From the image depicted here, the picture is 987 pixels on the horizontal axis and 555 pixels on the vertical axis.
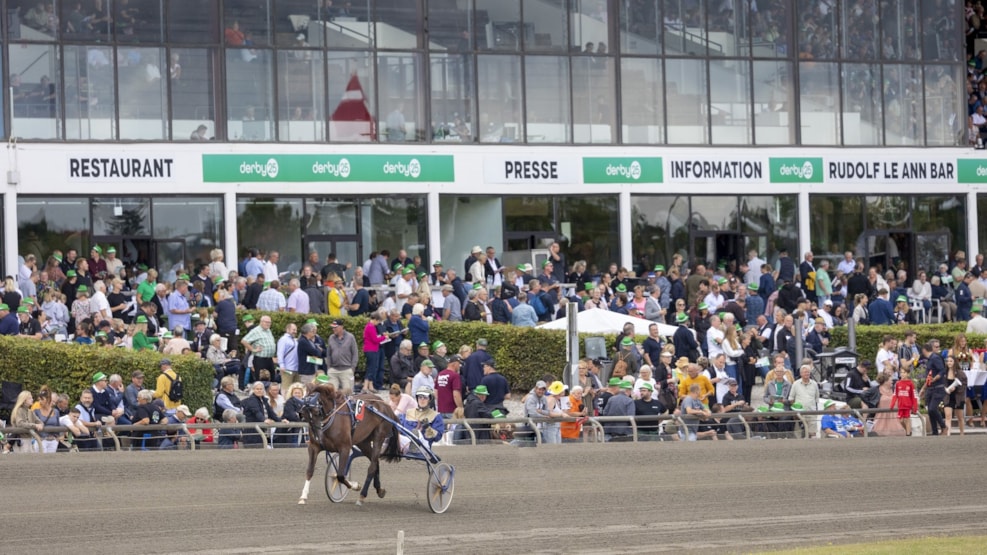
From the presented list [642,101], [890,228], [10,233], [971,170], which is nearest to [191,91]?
[10,233]

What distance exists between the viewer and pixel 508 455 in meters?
19.8

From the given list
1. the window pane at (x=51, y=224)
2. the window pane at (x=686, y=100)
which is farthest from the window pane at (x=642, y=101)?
the window pane at (x=51, y=224)

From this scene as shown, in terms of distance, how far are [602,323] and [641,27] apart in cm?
1262

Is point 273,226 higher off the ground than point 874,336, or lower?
higher

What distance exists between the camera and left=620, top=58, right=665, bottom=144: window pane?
37656 millimetres

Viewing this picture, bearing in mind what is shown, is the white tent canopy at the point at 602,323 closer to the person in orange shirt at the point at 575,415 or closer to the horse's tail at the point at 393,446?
the person in orange shirt at the point at 575,415

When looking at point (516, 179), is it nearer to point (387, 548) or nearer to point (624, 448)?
point (624, 448)

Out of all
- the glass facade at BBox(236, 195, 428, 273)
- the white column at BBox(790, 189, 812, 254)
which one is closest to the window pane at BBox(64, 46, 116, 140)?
the glass facade at BBox(236, 195, 428, 273)

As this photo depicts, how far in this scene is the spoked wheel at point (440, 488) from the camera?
54.1 ft

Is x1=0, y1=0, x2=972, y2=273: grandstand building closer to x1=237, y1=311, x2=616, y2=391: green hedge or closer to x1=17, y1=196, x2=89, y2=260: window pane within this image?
x1=17, y1=196, x2=89, y2=260: window pane

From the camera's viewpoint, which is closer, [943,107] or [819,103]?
[819,103]

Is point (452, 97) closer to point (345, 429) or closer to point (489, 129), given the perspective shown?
point (489, 129)

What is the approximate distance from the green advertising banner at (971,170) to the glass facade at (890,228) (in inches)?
18.9

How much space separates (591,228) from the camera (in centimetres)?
3722
